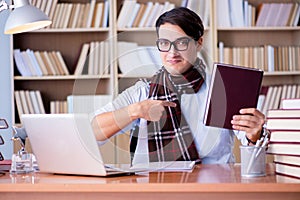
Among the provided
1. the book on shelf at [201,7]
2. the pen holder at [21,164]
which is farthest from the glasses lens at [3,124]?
the book on shelf at [201,7]

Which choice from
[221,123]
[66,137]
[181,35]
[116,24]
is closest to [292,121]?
[221,123]

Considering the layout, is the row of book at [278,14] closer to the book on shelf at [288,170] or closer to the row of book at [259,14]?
the row of book at [259,14]

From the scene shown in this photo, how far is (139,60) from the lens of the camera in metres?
1.95

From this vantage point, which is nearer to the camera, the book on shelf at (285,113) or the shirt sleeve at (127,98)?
the book on shelf at (285,113)

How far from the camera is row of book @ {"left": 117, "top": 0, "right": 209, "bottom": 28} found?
14.3 ft

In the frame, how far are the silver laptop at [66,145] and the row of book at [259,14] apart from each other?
2.69 meters

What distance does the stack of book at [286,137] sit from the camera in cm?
166

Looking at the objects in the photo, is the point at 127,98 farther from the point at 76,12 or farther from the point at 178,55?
the point at 76,12

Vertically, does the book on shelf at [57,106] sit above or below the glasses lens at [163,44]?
below

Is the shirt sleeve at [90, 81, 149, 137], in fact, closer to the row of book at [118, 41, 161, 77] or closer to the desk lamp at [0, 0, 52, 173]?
the row of book at [118, 41, 161, 77]

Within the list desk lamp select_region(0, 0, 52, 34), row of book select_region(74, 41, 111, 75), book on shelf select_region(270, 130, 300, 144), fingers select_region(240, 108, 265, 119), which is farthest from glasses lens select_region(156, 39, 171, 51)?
desk lamp select_region(0, 0, 52, 34)

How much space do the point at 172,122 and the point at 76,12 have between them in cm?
245

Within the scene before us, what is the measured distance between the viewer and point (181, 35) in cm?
200

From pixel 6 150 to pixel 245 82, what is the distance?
2.48 metres
